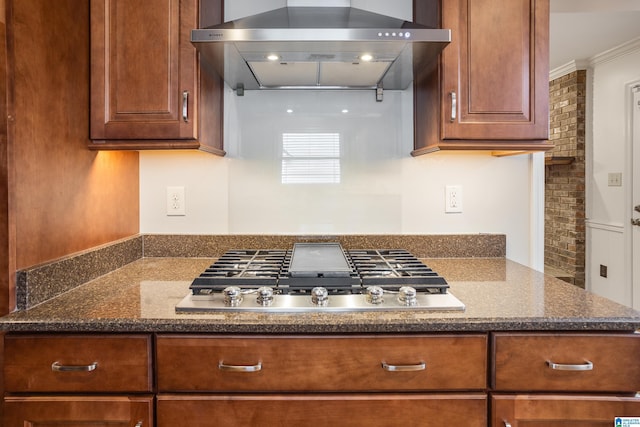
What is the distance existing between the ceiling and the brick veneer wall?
41 centimetres

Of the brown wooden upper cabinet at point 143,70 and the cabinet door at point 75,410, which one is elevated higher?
the brown wooden upper cabinet at point 143,70

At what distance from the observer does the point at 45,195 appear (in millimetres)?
1232

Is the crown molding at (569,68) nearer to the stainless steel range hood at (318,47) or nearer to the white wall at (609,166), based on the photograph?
the white wall at (609,166)

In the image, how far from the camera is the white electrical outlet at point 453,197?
1.86 metres

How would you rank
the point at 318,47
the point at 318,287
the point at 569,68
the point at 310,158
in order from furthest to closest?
the point at 569,68, the point at 310,158, the point at 318,47, the point at 318,287

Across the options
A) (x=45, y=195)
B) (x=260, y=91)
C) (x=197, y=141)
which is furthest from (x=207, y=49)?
(x=45, y=195)

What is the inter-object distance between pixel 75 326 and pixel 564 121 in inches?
183

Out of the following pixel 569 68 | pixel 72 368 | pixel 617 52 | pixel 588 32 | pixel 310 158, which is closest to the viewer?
pixel 72 368

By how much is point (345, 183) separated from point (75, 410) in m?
1.26

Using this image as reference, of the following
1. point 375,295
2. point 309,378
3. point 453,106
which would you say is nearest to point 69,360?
point 309,378

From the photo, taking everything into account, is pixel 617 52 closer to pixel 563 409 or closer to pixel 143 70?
pixel 563 409

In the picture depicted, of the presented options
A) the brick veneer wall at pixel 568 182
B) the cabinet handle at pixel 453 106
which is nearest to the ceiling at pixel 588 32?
the brick veneer wall at pixel 568 182

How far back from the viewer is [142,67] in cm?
141

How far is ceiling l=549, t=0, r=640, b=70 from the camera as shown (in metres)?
2.95
